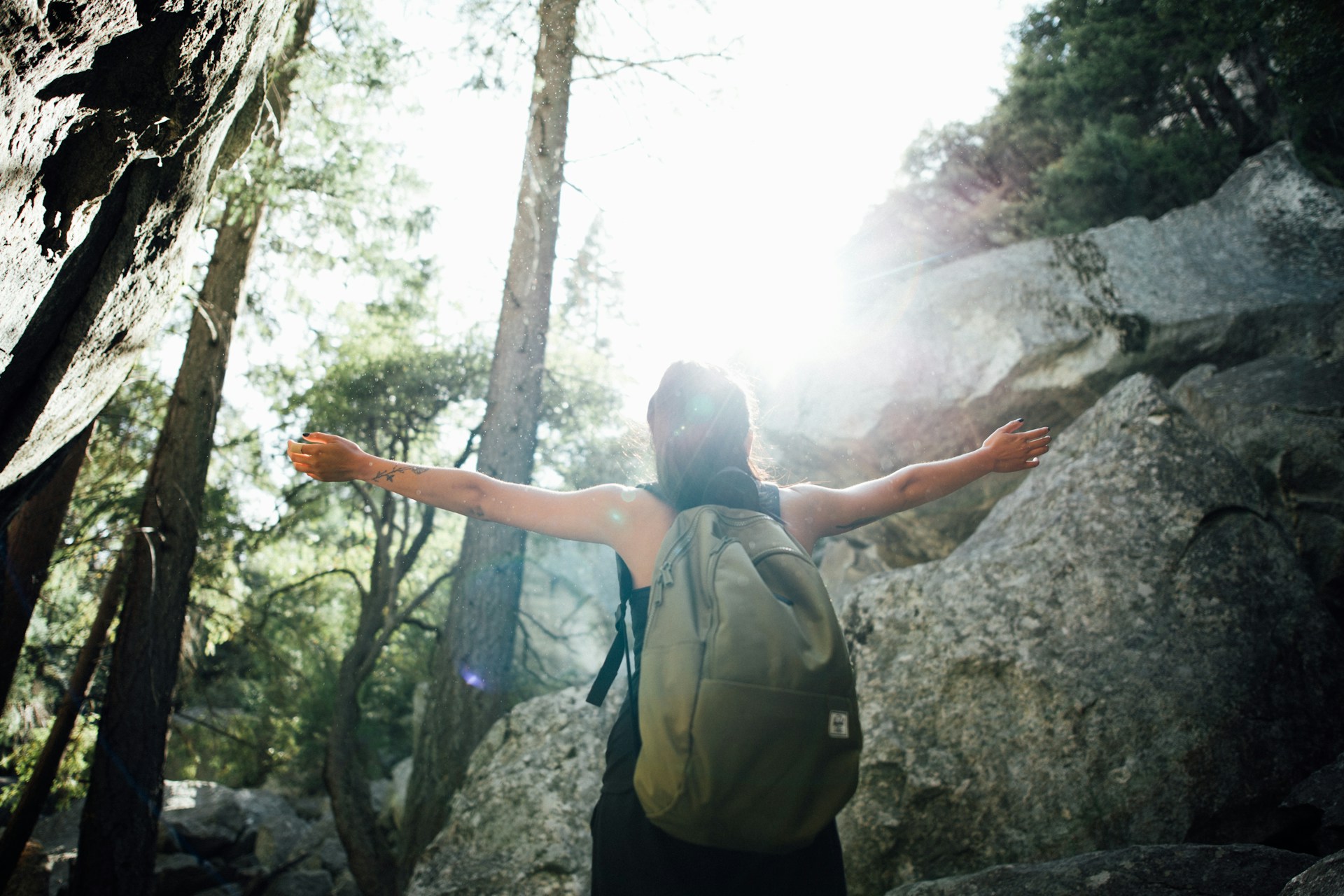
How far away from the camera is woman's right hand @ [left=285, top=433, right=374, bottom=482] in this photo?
2215 mm

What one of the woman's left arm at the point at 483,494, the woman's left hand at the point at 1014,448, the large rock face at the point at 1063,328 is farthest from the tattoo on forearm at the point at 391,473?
the large rock face at the point at 1063,328

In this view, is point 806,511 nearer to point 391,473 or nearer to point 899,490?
point 899,490

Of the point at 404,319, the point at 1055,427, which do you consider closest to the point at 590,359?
the point at 404,319

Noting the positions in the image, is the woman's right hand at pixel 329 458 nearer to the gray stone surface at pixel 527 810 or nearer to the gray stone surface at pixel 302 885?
the gray stone surface at pixel 527 810

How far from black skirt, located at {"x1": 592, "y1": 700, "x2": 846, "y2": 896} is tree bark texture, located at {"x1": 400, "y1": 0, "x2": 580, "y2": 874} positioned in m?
4.17

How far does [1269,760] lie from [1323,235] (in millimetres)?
6840

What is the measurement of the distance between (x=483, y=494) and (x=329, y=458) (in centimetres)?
50

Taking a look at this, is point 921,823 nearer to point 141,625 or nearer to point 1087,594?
point 1087,594

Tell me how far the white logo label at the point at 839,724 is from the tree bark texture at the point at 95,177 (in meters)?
2.36

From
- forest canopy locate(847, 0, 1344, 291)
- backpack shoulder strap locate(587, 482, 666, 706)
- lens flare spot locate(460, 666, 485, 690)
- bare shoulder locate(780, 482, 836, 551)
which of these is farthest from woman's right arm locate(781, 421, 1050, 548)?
forest canopy locate(847, 0, 1344, 291)

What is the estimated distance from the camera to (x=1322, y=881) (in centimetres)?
189

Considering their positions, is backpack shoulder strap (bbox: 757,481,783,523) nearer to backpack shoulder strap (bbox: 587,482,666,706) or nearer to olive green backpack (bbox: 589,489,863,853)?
backpack shoulder strap (bbox: 587,482,666,706)

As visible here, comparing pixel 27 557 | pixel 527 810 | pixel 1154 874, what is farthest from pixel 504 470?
pixel 1154 874

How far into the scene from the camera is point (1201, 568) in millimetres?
3797
